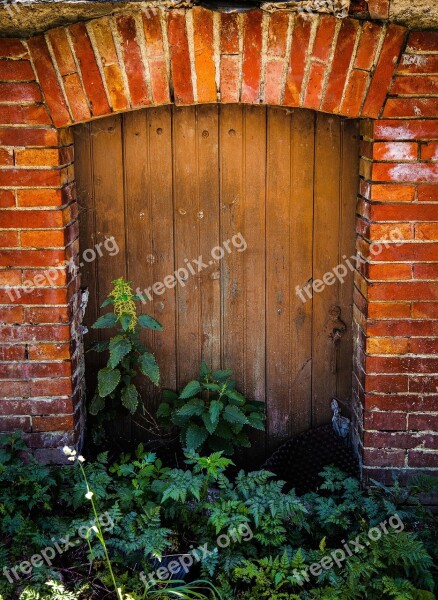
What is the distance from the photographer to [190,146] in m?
3.41

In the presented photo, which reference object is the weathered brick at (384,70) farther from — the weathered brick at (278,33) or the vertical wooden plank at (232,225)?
the vertical wooden plank at (232,225)

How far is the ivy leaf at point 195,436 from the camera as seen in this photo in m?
3.25

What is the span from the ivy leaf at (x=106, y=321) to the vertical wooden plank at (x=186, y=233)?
41 cm

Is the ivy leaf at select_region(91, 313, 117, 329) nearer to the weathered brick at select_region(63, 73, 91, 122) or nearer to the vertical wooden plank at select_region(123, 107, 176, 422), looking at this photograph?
the vertical wooden plank at select_region(123, 107, 176, 422)

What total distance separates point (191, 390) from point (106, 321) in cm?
53

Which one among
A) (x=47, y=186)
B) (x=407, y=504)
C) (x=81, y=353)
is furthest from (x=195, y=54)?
(x=407, y=504)

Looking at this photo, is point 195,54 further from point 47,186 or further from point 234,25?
point 47,186

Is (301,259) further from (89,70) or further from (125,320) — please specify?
(89,70)

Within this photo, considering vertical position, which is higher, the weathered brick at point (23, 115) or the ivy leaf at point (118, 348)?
the weathered brick at point (23, 115)

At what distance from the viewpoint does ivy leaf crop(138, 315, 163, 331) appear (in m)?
3.27

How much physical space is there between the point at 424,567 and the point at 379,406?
2.44ft

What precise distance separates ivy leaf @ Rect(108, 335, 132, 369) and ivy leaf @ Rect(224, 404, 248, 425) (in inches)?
21.8
